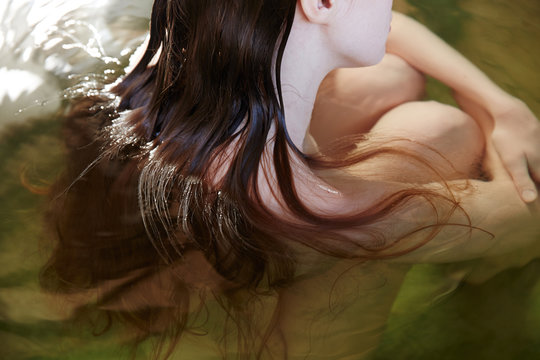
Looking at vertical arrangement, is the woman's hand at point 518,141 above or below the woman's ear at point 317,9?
below

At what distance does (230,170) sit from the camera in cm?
59

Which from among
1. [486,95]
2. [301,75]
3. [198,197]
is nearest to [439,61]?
[486,95]

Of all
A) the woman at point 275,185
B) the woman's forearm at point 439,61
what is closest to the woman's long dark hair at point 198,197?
the woman at point 275,185

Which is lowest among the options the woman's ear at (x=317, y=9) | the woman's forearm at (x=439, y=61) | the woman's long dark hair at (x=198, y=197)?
the woman's long dark hair at (x=198, y=197)

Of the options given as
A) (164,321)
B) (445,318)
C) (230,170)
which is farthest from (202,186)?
(445,318)

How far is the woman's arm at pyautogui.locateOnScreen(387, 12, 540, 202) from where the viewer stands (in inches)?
24.9

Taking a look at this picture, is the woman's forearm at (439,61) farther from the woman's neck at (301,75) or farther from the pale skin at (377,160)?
the woman's neck at (301,75)

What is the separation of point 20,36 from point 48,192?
0.21m

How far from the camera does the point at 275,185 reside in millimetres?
593

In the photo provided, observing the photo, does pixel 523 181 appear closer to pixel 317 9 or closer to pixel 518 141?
pixel 518 141

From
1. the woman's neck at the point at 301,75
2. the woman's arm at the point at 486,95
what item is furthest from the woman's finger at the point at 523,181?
the woman's neck at the point at 301,75

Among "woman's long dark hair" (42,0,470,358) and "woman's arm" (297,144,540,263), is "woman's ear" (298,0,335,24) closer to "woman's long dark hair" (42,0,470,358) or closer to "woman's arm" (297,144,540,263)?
"woman's long dark hair" (42,0,470,358)

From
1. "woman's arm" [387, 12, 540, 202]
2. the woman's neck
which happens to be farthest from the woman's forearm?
the woman's neck

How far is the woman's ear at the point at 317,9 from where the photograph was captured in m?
0.58
